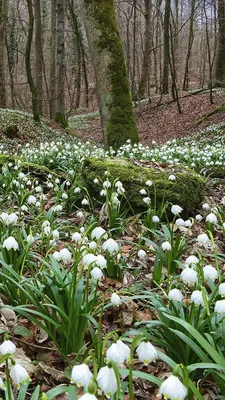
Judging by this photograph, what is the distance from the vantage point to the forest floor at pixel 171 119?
1519 cm

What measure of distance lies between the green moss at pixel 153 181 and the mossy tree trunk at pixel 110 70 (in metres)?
4.03

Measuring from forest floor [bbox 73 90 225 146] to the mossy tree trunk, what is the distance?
20.0ft

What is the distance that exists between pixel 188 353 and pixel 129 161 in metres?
3.33

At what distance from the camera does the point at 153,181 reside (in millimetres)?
4461

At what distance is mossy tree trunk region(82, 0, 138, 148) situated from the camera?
28.1ft

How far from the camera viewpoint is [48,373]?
2.02 m

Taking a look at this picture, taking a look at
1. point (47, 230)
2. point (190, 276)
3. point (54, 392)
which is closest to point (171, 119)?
point (47, 230)

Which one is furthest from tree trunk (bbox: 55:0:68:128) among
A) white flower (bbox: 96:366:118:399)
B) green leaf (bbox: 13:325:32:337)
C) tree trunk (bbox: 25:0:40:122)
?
white flower (bbox: 96:366:118:399)

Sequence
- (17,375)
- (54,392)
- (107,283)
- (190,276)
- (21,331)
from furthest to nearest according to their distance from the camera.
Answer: (107,283)
(21,331)
(190,276)
(54,392)
(17,375)

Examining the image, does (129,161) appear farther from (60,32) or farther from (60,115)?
(60,115)

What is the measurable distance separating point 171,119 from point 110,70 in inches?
389

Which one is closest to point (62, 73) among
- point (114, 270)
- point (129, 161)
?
point (129, 161)

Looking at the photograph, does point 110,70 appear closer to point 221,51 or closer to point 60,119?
point 60,119

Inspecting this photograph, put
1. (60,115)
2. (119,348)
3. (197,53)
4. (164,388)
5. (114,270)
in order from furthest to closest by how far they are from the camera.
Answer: (197,53) → (60,115) → (114,270) → (119,348) → (164,388)
